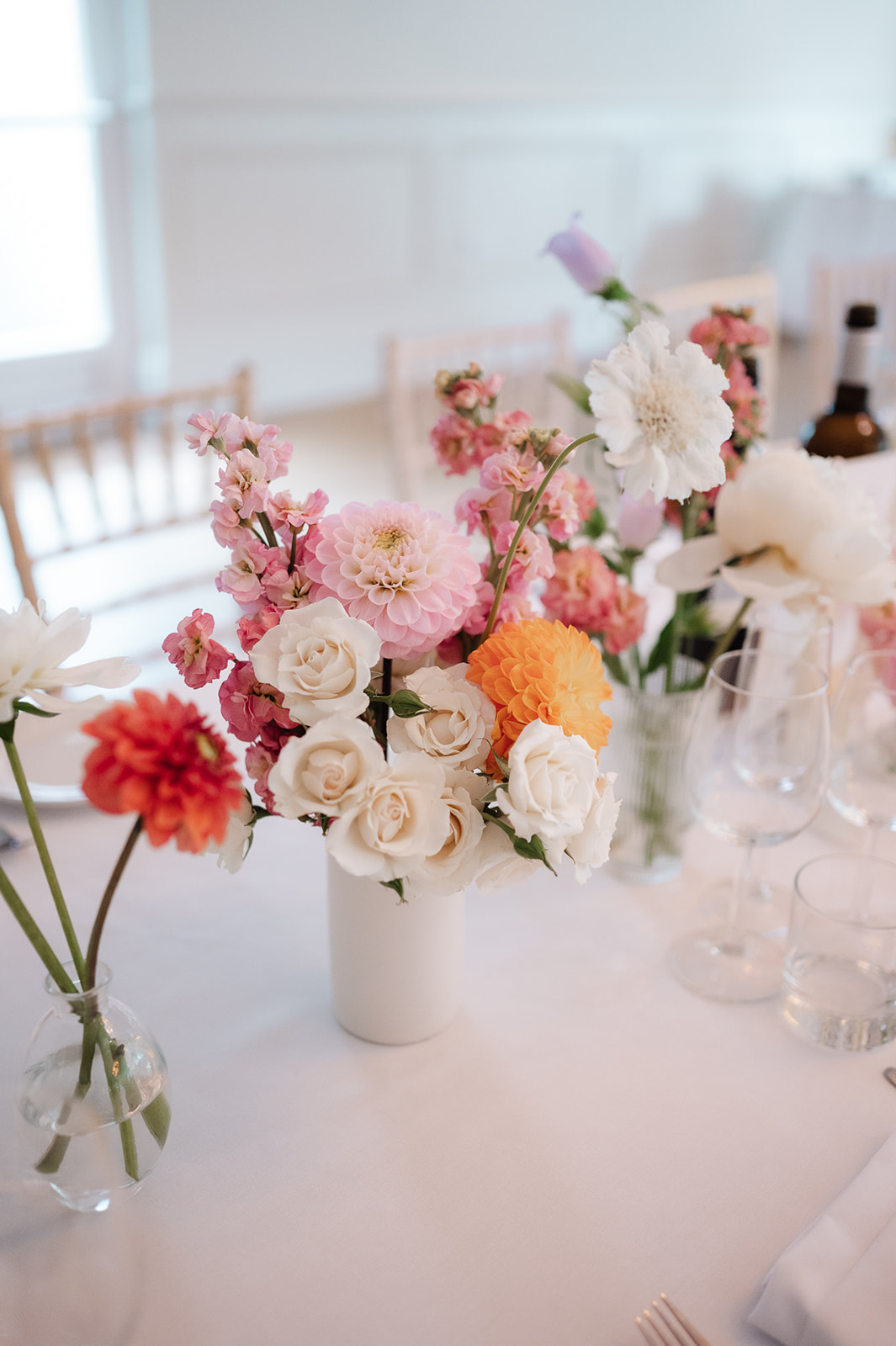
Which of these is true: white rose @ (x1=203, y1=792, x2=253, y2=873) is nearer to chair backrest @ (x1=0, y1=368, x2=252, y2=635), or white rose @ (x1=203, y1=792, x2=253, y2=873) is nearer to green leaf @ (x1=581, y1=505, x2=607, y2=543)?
green leaf @ (x1=581, y1=505, x2=607, y2=543)

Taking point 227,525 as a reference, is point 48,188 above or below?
above

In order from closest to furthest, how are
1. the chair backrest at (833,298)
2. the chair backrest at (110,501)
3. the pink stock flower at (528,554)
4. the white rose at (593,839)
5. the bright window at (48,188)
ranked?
the white rose at (593,839), the pink stock flower at (528,554), the chair backrest at (110,501), the chair backrest at (833,298), the bright window at (48,188)

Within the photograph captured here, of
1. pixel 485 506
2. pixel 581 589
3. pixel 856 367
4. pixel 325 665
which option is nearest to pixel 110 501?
pixel 856 367

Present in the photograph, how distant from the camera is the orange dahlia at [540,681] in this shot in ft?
1.95

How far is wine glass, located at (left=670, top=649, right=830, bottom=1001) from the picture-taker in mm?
834

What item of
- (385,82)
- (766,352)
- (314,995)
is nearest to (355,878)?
(314,995)

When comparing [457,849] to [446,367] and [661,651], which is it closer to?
[661,651]

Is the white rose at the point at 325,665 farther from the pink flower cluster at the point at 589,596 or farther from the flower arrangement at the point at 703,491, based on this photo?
the pink flower cluster at the point at 589,596

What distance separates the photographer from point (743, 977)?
883 millimetres

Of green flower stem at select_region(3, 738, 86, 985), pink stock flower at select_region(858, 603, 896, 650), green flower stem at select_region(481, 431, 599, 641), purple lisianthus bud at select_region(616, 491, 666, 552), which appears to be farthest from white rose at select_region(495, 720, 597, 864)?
pink stock flower at select_region(858, 603, 896, 650)

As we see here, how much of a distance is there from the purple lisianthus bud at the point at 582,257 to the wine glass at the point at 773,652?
30 cm

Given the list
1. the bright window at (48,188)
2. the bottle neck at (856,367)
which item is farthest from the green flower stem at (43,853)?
the bright window at (48,188)

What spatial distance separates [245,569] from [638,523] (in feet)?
1.23

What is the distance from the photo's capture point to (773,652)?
936 mm
